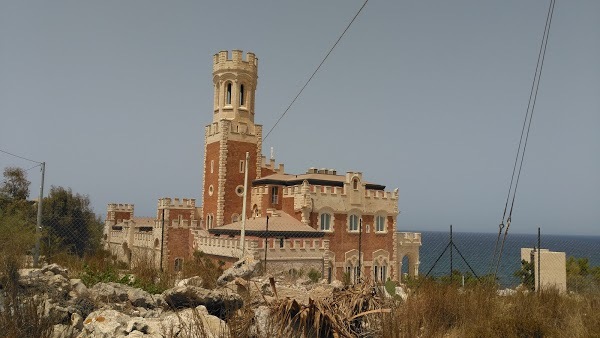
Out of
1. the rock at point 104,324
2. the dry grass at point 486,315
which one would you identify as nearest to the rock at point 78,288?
the rock at point 104,324

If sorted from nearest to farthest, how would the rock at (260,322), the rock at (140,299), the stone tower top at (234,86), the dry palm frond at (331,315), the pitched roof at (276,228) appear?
the rock at (260,322) < the dry palm frond at (331,315) < the rock at (140,299) < the pitched roof at (276,228) < the stone tower top at (234,86)

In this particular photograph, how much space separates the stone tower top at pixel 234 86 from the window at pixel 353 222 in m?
12.0

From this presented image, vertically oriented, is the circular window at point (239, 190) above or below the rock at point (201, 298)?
above

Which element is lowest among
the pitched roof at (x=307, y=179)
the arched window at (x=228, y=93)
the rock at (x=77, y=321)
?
the rock at (x=77, y=321)

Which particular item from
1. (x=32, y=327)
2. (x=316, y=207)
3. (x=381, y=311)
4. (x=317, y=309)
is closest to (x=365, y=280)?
(x=381, y=311)

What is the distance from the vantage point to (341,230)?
37.7 metres

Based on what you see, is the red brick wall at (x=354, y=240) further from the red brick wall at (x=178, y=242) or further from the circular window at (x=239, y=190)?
the red brick wall at (x=178, y=242)

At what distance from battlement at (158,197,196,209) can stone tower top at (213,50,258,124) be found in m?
8.01

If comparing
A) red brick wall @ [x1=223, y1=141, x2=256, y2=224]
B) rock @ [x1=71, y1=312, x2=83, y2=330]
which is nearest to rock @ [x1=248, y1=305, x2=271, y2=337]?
rock @ [x1=71, y1=312, x2=83, y2=330]

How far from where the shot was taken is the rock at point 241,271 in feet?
47.2

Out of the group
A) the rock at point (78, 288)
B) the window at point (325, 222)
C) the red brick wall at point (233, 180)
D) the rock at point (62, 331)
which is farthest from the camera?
the red brick wall at point (233, 180)

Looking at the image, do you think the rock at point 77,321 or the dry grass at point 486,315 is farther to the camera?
the dry grass at point 486,315

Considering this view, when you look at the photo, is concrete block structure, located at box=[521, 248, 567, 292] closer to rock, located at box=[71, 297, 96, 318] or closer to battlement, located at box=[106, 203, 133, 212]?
rock, located at box=[71, 297, 96, 318]

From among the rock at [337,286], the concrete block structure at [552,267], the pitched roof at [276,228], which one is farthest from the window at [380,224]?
the rock at [337,286]
